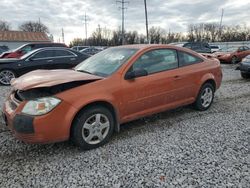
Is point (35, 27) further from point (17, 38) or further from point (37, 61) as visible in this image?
point (37, 61)

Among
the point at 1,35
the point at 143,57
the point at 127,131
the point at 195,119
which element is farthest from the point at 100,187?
the point at 1,35

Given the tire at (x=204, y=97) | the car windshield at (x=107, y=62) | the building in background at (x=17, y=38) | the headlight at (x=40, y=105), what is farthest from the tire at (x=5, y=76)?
the building in background at (x=17, y=38)

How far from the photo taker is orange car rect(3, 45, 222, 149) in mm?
3154

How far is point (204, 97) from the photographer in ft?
17.4

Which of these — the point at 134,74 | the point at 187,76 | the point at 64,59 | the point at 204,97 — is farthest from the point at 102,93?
the point at 64,59

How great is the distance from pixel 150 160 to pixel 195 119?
196 centimetres

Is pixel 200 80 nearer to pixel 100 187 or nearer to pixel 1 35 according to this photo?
pixel 100 187

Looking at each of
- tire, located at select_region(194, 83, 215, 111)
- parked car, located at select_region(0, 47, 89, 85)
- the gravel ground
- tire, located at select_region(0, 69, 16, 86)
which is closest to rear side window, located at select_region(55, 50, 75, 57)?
parked car, located at select_region(0, 47, 89, 85)

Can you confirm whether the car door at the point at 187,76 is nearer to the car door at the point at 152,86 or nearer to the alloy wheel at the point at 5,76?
the car door at the point at 152,86

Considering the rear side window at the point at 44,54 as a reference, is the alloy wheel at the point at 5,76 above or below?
below

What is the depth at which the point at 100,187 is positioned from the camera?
8.75 ft

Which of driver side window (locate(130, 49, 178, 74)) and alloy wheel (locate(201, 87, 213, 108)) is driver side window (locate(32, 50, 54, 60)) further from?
alloy wheel (locate(201, 87, 213, 108))

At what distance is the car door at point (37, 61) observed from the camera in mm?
8919

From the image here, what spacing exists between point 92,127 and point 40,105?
808mm
